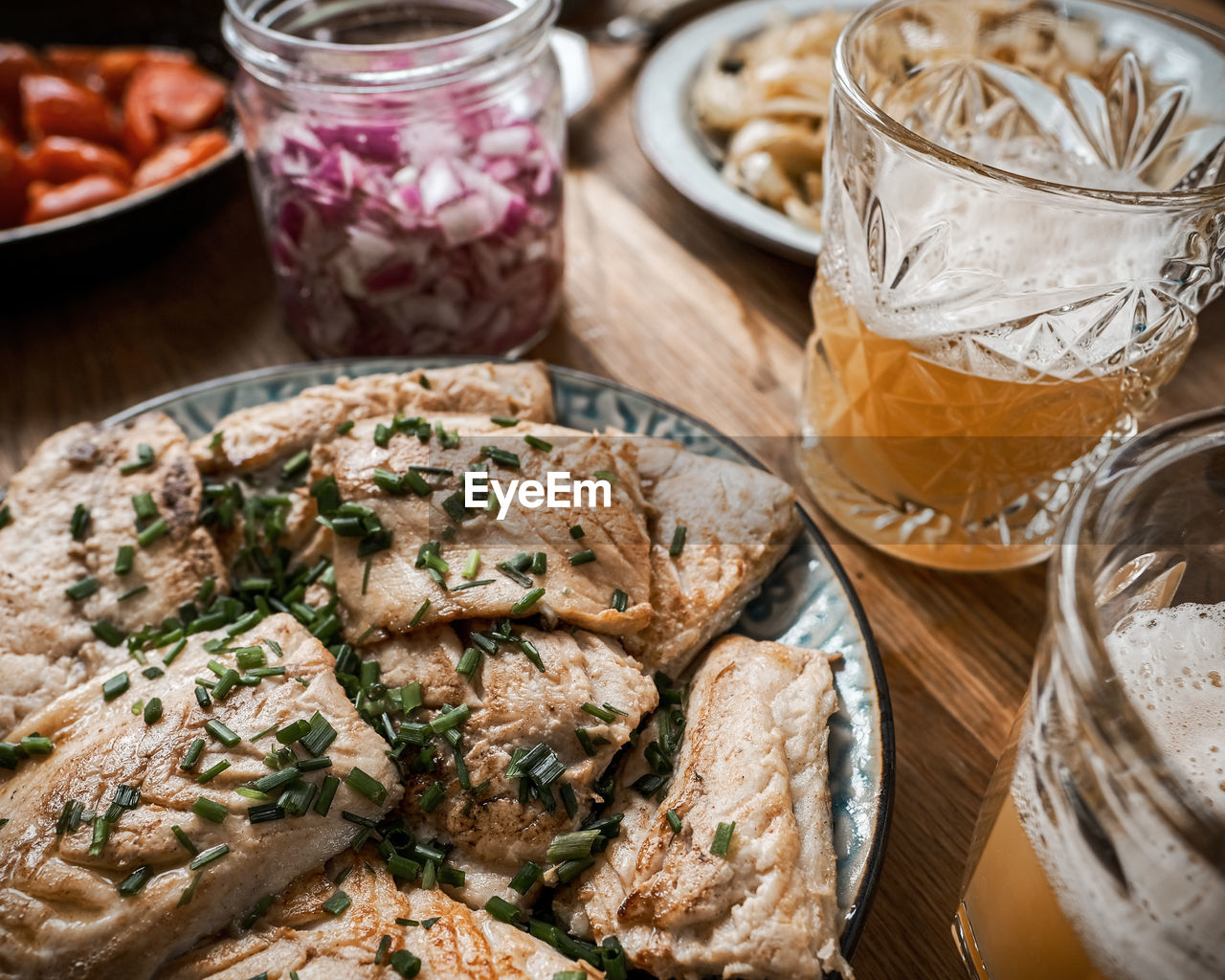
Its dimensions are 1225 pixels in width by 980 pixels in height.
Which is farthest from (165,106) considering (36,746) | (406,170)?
(36,746)

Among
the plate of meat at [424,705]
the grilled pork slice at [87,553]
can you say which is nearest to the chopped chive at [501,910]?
the plate of meat at [424,705]

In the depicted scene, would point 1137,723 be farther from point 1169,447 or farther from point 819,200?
point 819,200

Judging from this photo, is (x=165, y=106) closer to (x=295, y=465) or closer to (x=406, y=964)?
(x=295, y=465)

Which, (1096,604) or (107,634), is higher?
(1096,604)

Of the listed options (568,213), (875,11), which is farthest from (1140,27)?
(568,213)

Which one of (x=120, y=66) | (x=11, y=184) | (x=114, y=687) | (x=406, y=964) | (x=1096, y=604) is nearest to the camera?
(x=1096, y=604)

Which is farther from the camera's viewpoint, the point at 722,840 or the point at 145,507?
the point at 145,507
